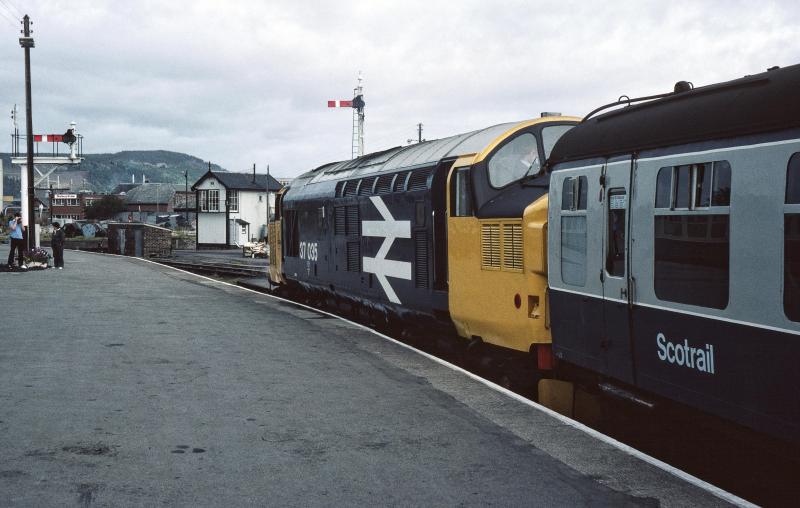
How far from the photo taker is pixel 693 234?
6004 mm

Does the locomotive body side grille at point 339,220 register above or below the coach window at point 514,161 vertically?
below

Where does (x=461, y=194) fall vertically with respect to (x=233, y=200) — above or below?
below

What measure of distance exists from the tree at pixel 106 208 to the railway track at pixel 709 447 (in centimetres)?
12798

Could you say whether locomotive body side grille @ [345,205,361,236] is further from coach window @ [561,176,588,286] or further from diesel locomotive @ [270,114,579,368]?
coach window @ [561,176,588,286]

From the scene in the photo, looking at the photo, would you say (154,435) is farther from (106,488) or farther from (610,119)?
(610,119)

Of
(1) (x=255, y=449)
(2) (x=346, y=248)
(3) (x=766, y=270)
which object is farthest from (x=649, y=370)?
(2) (x=346, y=248)

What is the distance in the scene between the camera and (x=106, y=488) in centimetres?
522

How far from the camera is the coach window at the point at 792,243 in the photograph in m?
4.96

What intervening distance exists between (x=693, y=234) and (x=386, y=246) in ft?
24.2

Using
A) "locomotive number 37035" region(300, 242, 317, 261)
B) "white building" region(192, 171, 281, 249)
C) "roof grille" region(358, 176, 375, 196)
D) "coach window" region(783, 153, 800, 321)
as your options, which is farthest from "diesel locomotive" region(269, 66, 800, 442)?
"white building" region(192, 171, 281, 249)

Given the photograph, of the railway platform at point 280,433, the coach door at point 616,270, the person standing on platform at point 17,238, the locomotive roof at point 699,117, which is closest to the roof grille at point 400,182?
the railway platform at point 280,433

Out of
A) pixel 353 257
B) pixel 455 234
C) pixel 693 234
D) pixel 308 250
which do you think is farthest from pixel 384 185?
pixel 693 234

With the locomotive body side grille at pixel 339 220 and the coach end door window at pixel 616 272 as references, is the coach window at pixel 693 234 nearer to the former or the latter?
the coach end door window at pixel 616 272

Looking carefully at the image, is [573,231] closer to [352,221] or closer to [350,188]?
[352,221]
